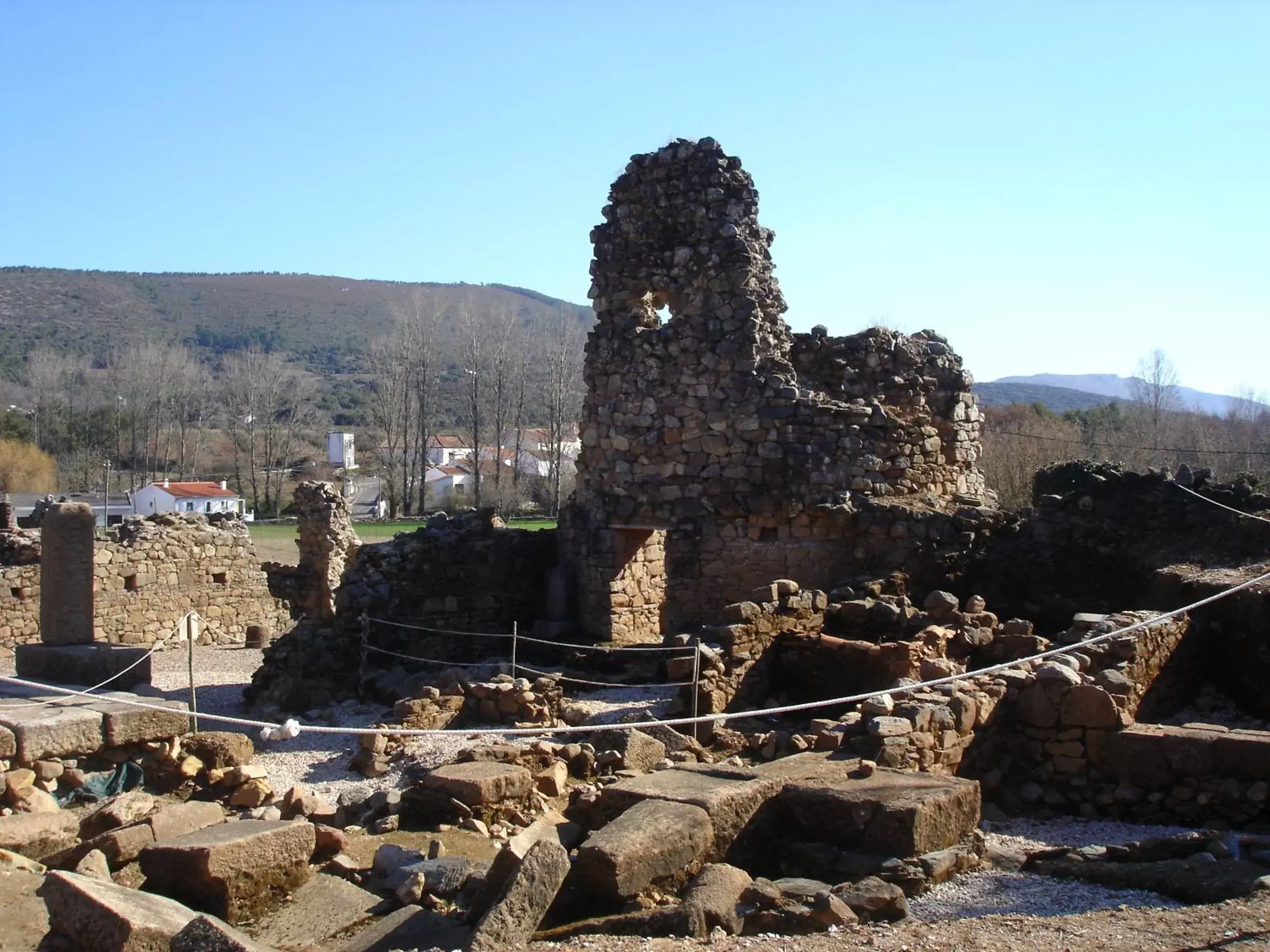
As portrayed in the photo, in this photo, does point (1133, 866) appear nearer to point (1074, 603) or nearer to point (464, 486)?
point (1074, 603)

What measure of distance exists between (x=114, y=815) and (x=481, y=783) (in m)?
2.14

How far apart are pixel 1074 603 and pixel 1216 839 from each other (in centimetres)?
619

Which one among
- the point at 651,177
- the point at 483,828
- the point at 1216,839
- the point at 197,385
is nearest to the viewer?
the point at 1216,839

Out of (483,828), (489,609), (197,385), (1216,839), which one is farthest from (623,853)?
(197,385)

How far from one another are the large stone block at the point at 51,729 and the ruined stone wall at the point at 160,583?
9.66 m

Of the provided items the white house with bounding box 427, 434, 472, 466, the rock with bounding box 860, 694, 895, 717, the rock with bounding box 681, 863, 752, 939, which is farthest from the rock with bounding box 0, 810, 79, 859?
the white house with bounding box 427, 434, 472, 466

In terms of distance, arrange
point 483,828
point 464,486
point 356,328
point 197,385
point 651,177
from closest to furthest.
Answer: point 483,828 → point 651,177 → point 464,486 → point 197,385 → point 356,328

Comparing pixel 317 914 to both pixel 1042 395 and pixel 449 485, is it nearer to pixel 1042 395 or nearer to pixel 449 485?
pixel 449 485

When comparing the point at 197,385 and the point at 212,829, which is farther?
the point at 197,385

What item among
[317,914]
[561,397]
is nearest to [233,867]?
[317,914]

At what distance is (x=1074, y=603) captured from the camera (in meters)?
12.0

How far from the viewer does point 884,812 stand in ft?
19.0

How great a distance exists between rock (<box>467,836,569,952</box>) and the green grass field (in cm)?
2861

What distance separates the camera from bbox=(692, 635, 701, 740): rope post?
9227 millimetres
